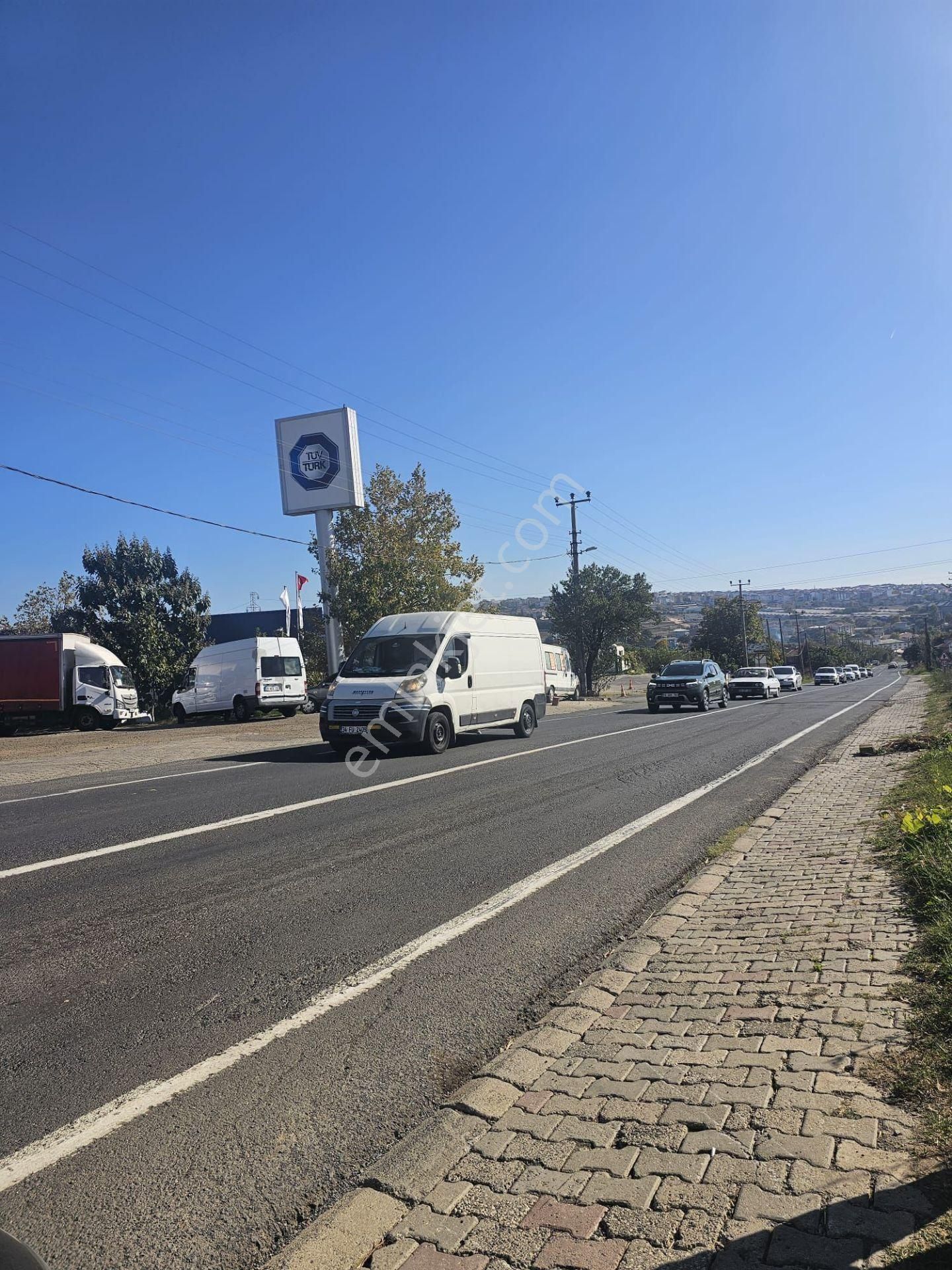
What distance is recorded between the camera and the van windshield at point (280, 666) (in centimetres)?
3100

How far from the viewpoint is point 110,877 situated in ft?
21.0

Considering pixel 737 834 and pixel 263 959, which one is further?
pixel 737 834

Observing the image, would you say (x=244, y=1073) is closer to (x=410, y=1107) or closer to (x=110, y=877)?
(x=410, y=1107)

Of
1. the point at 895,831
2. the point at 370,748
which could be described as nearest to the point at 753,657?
the point at 370,748

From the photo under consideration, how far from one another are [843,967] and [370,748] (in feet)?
39.7

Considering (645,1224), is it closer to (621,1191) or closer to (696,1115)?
(621,1191)

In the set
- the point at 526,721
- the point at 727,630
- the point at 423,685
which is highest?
the point at 727,630

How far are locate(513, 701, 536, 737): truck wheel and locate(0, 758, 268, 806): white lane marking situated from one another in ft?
18.7

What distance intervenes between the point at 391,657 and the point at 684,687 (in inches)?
604

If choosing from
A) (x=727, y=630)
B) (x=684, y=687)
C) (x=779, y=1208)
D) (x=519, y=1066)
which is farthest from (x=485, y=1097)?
(x=727, y=630)

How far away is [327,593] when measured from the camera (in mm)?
36531

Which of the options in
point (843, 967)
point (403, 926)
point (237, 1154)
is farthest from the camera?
point (403, 926)

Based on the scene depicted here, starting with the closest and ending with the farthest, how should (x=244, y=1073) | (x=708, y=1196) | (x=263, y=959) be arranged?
(x=708, y=1196) → (x=244, y=1073) → (x=263, y=959)

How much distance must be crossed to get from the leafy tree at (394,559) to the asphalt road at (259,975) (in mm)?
24627
